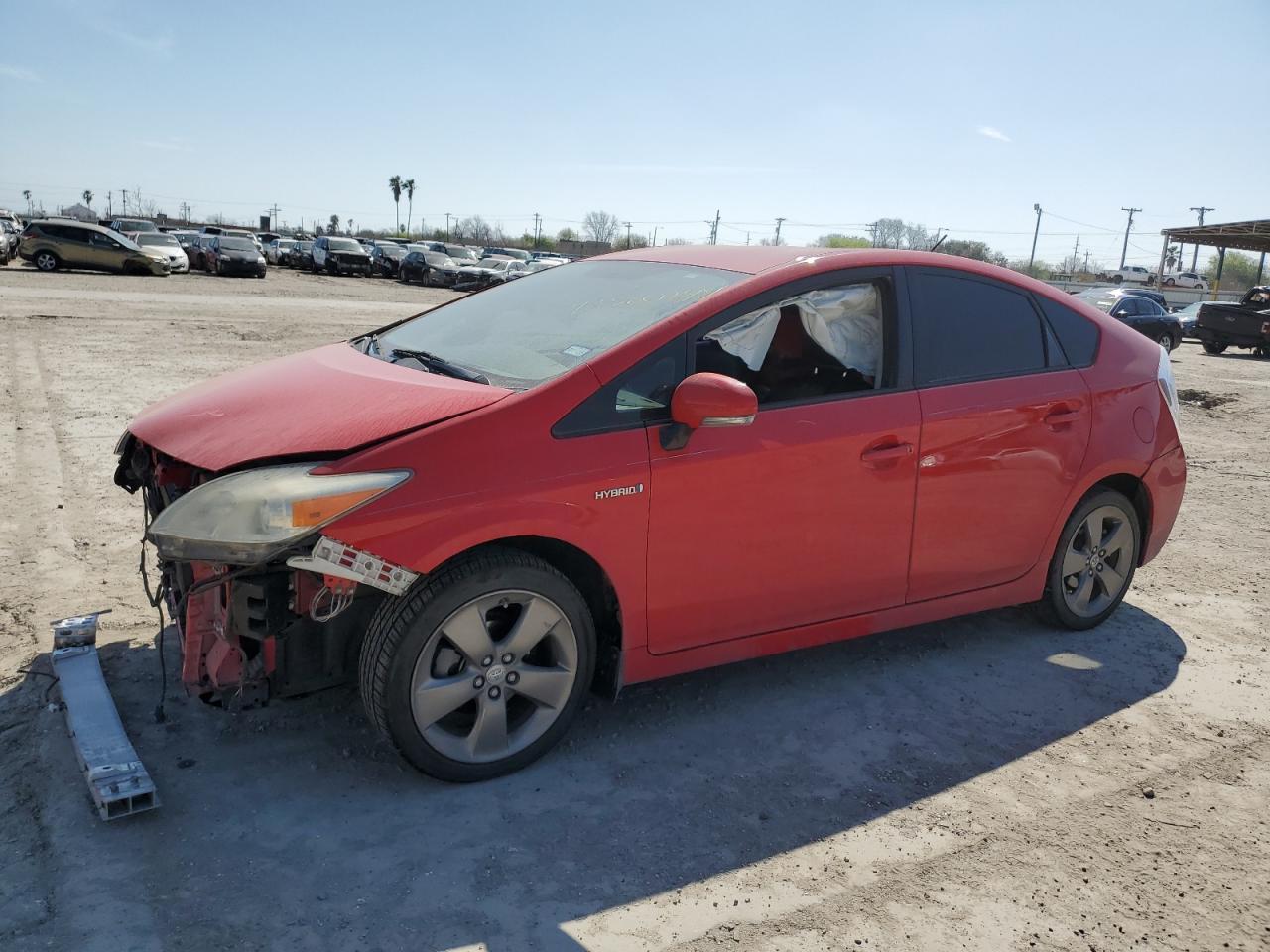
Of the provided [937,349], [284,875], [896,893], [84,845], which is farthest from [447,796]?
[937,349]

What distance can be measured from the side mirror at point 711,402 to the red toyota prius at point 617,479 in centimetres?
1

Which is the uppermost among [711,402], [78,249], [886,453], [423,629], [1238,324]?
[78,249]

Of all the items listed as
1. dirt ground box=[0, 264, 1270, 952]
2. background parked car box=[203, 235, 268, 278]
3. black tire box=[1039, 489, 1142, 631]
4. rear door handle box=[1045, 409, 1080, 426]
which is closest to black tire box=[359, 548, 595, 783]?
dirt ground box=[0, 264, 1270, 952]

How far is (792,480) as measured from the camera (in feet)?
11.6

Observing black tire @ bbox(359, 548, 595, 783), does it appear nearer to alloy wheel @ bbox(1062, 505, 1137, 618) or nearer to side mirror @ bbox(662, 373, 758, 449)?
side mirror @ bbox(662, 373, 758, 449)

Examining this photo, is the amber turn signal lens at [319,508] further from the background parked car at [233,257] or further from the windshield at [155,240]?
the windshield at [155,240]

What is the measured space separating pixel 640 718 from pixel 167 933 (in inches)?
69.9

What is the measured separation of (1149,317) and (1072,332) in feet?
76.4

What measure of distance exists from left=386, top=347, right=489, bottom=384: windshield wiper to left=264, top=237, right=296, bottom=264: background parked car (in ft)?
154

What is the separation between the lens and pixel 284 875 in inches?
106

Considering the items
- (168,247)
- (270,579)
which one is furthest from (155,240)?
(270,579)

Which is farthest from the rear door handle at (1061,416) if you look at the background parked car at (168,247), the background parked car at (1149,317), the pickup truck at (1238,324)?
the background parked car at (168,247)

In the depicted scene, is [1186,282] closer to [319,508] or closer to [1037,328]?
[1037,328]

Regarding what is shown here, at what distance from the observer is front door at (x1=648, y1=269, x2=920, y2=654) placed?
3.37 m
